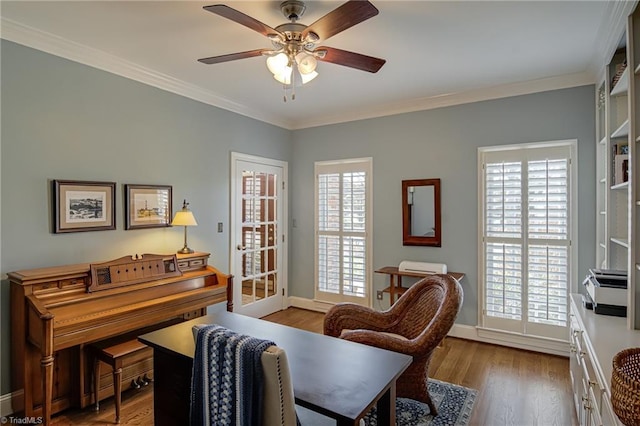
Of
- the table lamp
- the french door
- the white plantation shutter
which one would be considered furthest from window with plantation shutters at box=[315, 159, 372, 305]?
the table lamp

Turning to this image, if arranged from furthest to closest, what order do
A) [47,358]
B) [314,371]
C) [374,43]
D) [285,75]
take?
[374,43] < [285,75] < [47,358] < [314,371]

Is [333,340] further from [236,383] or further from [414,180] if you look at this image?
[414,180]

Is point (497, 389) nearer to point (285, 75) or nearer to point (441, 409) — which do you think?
point (441, 409)

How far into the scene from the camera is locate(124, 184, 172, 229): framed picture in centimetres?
304

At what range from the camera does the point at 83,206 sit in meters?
2.74

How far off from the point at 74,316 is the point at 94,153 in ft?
4.26

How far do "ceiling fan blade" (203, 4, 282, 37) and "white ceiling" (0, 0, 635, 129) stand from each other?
274mm

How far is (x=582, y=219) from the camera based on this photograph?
129 inches

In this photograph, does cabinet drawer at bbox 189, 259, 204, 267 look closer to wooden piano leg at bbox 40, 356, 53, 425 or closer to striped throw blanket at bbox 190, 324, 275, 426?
wooden piano leg at bbox 40, 356, 53, 425

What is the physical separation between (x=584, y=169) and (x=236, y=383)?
356 cm

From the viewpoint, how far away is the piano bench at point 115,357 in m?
2.32

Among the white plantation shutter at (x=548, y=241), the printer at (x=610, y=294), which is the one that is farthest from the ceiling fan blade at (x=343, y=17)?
the white plantation shutter at (x=548, y=241)

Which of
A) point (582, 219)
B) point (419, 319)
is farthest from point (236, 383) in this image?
point (582, 219)

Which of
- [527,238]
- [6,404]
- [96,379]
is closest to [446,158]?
[527,238]
